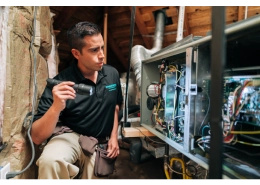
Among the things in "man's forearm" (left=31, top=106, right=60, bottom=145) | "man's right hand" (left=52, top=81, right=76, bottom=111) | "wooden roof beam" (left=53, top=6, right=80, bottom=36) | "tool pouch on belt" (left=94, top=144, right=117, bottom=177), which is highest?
"wooden roof beam" (left=53, top=6, right=80, bottom=36)

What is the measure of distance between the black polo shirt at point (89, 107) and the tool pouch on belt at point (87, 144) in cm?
5

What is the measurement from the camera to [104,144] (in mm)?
1165

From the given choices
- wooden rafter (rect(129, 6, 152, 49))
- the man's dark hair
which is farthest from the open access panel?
wooden rafter (rect(129, 6, 152, 49))

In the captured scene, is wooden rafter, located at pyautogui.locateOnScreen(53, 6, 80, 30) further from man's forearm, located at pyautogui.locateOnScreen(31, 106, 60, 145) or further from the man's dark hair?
man's forearm, located at pyautogui.locateOnScreen(31, 106, 60, 145)

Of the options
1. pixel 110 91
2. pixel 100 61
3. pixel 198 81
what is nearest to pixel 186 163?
pixel 198 81

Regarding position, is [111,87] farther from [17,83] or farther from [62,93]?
[17,83]

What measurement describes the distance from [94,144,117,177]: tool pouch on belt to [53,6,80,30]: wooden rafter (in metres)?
1.96

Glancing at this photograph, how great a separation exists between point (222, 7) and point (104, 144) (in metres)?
1.07

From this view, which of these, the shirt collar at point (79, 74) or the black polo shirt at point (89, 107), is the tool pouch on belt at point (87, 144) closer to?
the black polo shirt at point (89, 107)

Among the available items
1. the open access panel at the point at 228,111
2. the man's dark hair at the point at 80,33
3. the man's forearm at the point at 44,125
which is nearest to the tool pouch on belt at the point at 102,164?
the man's forearm at the point at 44,125

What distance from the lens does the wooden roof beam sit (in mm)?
2268

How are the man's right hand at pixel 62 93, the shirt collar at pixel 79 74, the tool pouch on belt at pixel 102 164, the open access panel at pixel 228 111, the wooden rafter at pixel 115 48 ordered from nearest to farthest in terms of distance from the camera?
the open access panel at pixel 228 111 < the man's right hand at pixel 62 93 < the tool pouch on belt at pixel 102 164 < the shirt collar at pixel 79 74 < the wooden rafter at pixel 115 48

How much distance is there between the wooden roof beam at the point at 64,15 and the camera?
227cm

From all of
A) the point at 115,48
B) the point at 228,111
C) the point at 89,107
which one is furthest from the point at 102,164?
the point at 115,48
